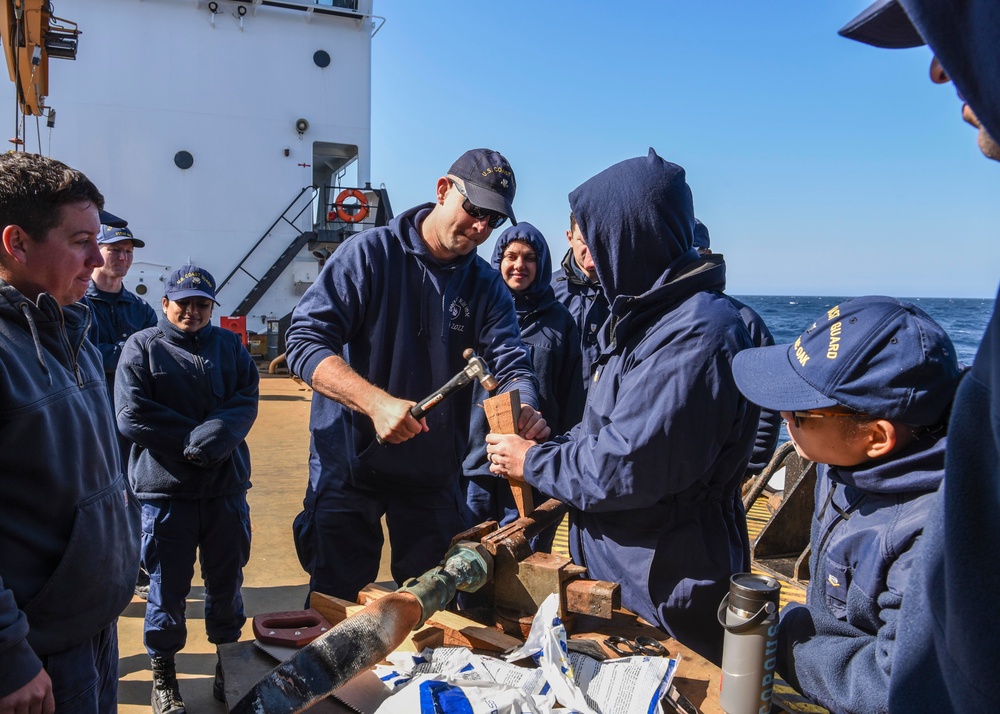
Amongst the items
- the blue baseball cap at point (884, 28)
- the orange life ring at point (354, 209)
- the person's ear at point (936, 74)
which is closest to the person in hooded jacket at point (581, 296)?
the blue baseball cap at point (884, 28)

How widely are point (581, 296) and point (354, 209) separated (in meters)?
12.6

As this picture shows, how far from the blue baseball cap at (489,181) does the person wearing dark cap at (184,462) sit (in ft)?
5.83

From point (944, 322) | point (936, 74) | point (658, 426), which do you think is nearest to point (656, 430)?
point (658, 426)

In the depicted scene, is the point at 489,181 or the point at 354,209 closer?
the point at 489,181

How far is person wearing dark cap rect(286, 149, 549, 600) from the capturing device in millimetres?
3043

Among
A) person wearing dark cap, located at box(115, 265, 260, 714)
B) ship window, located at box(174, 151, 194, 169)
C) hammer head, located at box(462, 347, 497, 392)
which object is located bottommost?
person wearing dark cap, located at box(115, 265, 260, 714)

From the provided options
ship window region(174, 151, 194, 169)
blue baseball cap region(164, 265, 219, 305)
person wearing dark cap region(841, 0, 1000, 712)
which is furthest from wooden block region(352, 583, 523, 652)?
ship window region(174, 151, 194, 169)

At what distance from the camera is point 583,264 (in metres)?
4.52

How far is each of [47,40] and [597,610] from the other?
10.6 m

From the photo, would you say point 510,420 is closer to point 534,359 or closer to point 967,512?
point 967,512

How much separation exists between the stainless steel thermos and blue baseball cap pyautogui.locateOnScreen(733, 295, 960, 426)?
1.41 feet

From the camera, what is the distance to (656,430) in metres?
2.01

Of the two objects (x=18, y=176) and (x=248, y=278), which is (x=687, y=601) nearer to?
(x=18, y=176)

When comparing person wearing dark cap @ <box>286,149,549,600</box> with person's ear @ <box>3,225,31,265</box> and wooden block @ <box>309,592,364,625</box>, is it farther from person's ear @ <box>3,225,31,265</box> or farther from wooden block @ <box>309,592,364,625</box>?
person's ear @ <box>3,225,31,265</box>
